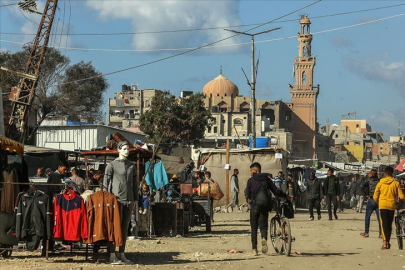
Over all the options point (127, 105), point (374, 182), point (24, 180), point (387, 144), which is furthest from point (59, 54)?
point (387, 144)

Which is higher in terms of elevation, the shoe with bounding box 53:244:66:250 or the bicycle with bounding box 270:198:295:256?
the bicycle with bounding box 270:198:295:256

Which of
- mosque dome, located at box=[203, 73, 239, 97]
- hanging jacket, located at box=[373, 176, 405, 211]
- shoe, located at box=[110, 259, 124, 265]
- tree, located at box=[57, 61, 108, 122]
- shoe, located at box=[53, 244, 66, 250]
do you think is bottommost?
shoe, located at box=[110, 259, 124, 265]

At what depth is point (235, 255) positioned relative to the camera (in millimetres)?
12828

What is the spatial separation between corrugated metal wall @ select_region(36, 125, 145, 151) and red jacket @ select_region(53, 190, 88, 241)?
4317cm

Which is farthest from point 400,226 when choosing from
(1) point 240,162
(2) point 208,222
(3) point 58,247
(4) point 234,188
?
(1) point 240,162

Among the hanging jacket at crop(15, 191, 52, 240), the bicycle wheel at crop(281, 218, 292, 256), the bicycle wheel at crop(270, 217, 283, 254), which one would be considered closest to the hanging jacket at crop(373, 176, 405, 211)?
the bicycle wheel at crop(270, 217, 283, 254)

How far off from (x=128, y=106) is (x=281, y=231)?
97.2 metres

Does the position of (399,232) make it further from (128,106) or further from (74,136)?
(128,106)

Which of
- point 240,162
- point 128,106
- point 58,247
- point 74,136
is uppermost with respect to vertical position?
point 128,106

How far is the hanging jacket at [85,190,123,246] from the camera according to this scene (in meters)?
10.8

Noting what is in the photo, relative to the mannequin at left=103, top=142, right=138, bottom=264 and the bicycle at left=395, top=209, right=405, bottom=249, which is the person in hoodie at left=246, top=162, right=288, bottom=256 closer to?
the mannequin at left=103, top=142, right=138, bottom=264

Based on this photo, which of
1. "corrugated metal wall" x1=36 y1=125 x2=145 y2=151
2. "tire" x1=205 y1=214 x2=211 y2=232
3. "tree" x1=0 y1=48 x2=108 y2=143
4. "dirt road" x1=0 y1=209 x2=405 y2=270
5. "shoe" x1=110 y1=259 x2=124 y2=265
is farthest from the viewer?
"corrugated metal wall" x1=36 y1=125 x2=145 y2=151

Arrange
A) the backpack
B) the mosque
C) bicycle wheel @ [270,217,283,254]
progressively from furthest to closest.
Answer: the mosque < bicycle wheel @ [270,217,283,254] < the backpack

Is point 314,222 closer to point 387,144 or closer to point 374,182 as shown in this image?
point 374,182
